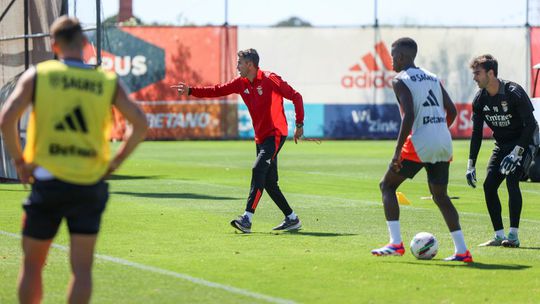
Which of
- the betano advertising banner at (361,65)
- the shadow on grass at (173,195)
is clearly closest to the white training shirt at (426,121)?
the shadow on grass at (173,195)

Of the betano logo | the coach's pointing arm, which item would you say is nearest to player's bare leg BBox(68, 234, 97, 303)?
the coach's pointing arm

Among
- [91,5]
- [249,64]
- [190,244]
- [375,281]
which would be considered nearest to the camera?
[375,281]

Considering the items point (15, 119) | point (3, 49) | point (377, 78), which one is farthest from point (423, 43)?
point (15, 119)

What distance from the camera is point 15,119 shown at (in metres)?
7.00

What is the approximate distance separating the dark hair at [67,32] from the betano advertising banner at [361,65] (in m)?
40.6

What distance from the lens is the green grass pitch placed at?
31.0 feet

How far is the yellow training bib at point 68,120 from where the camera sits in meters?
6.90

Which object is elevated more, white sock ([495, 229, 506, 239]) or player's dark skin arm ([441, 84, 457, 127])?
player's dark skin arm ([441, 84, 457, 127])

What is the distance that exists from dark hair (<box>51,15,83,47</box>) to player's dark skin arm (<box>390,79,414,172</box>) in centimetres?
446

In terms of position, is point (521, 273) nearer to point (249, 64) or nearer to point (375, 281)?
point (375, 281)

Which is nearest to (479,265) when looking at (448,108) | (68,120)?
(448,108)

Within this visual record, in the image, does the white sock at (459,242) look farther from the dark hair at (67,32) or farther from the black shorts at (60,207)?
the dark hair at (67,32)

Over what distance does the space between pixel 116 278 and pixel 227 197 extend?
30.7 feet

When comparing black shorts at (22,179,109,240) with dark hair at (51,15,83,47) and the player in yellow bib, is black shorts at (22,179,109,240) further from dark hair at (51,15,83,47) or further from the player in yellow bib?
dark hair at (51,15,83,47)
